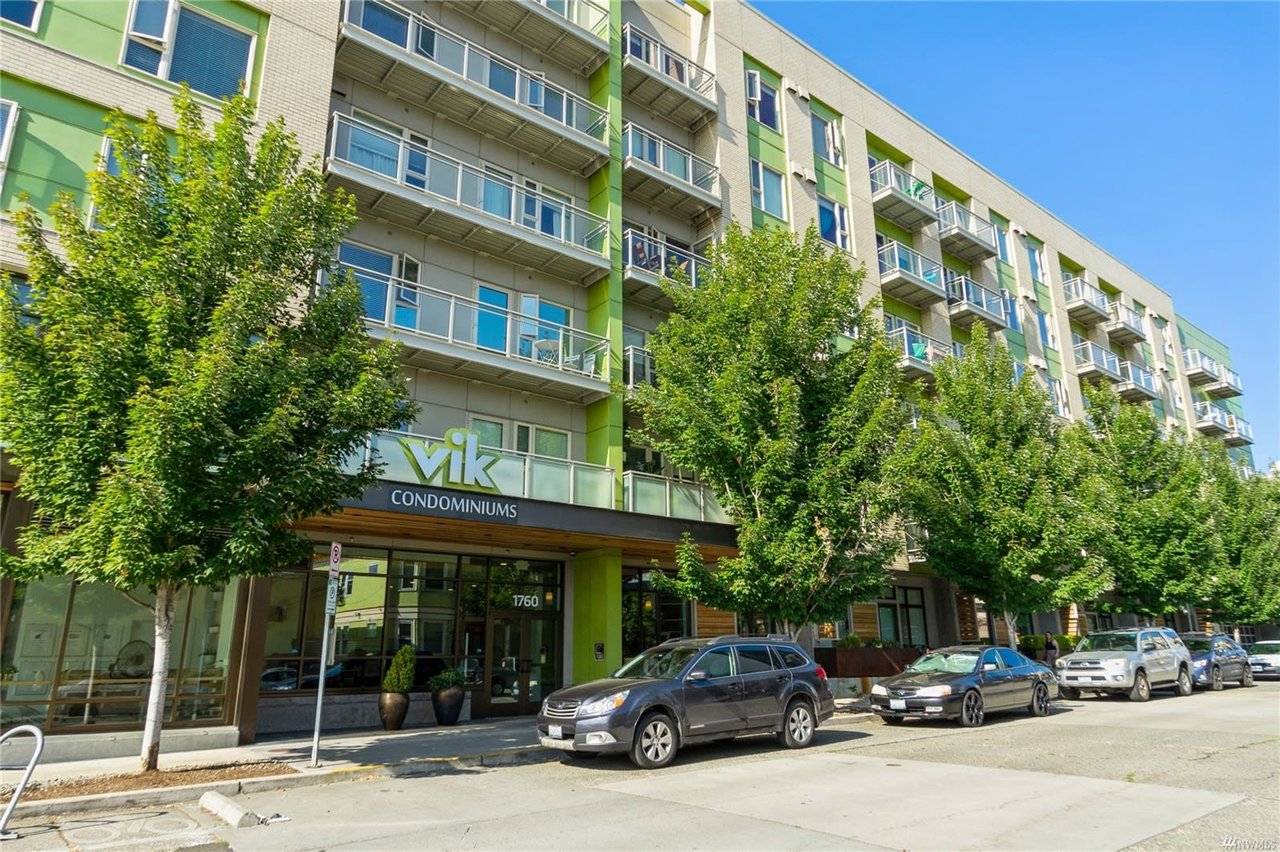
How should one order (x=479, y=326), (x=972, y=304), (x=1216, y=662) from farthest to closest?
(x=972, y=304) → (x=1216, y=662) → (x=479, y=326)

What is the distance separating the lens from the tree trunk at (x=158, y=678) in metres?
9.65

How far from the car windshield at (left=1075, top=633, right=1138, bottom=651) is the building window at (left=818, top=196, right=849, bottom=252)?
14360 mm

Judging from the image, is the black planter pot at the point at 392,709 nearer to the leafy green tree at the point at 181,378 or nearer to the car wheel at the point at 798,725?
the leafy green tree at the point at 181,378

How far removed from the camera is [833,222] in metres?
27.0

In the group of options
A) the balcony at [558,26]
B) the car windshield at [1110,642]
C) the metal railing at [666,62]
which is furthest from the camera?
the metal railing at [666,62]

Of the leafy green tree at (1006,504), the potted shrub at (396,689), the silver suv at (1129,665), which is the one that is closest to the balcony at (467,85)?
the leafy green tree at (1006,504)

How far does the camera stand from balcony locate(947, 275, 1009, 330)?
99.6 feet

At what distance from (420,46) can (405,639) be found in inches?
538

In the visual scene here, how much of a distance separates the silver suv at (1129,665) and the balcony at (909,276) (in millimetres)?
13174

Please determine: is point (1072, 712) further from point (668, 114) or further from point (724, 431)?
point (668, 114)

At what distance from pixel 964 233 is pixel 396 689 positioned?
89.4ft

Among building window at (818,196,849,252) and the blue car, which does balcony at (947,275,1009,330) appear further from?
the blue car

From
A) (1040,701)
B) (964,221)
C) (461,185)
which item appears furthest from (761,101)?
(1040,701)

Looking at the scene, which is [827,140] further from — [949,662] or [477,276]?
[949,662]
